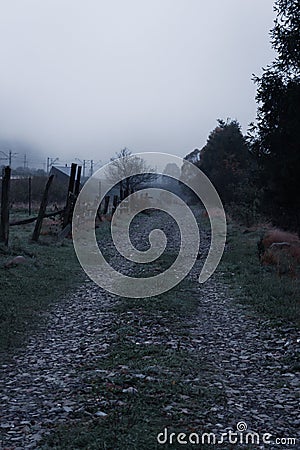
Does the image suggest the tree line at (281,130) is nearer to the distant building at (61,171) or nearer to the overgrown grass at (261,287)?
the overgrown grass at (261,287)

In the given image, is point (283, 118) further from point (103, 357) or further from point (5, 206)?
point (103, 357)

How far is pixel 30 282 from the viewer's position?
10852mm

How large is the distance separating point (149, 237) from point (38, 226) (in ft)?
24.8

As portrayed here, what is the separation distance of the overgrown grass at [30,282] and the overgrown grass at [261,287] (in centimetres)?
379

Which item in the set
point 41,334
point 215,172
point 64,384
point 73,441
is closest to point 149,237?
point 41,334

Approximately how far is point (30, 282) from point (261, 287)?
493 centimetres

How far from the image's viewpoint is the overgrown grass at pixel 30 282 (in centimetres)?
796

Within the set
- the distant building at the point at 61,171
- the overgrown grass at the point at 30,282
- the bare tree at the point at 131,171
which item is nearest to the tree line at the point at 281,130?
the overgrown grass at the point at 30,282

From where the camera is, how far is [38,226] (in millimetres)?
16594

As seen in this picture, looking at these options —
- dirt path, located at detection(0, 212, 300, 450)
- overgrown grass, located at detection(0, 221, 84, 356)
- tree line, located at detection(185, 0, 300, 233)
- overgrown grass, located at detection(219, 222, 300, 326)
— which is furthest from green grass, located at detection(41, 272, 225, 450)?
tree line, located at detection(185, 0, 300, 233)

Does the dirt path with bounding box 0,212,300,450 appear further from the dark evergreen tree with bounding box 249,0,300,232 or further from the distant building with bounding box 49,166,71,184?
the distant building with bounding box 49,166,71,184

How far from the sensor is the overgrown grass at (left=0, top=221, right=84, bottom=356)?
26.1 feet

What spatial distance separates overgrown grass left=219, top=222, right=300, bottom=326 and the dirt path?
0.47 meters

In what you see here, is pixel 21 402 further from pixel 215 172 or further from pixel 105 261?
pixel 215 172
